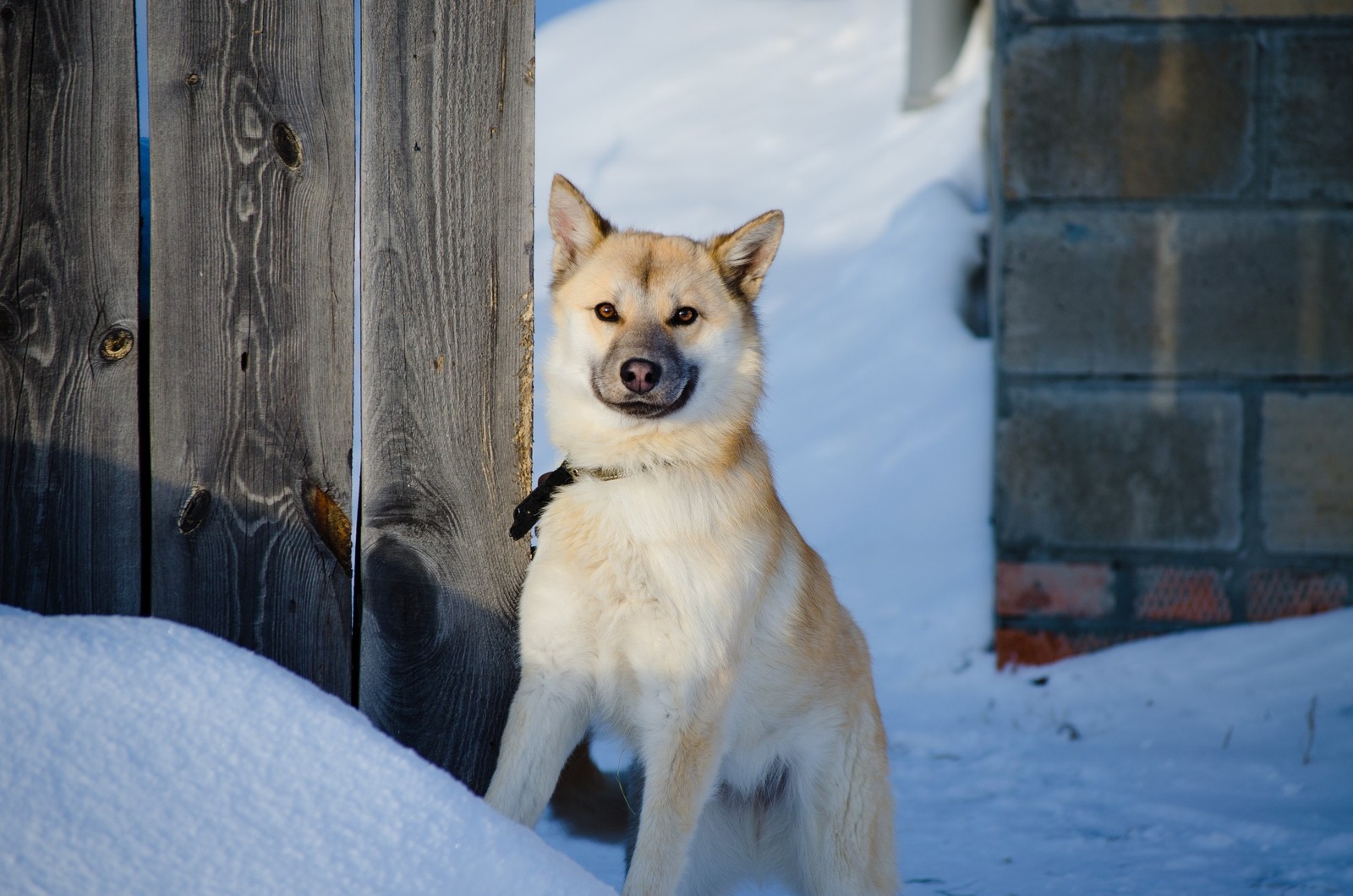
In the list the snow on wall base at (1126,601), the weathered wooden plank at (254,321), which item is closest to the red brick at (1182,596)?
the snow on wall base at (1126,601)

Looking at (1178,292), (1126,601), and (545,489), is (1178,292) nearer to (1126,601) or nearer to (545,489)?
(1126,601)

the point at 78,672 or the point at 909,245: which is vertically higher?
the point at 909,245

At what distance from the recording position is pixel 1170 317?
3.91 m

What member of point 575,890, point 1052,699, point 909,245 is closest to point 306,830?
point 575,890

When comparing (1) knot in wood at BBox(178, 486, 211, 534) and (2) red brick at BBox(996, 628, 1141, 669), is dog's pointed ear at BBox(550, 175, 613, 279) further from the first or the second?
(2) red brick at BBox(996, 628, 1141, 669)

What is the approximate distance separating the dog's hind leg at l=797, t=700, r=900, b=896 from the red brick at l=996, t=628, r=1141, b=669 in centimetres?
184

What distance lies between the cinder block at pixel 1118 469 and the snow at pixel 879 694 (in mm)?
406

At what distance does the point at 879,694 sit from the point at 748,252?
6.66 ft

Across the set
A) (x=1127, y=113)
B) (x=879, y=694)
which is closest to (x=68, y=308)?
(x=879, y=694)

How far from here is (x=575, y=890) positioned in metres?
1.52

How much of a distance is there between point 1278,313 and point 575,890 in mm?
3425

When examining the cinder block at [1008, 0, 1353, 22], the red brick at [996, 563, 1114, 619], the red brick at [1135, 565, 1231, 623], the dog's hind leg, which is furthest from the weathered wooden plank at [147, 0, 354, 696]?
the red brick at [1135, 565, 1231, 623]

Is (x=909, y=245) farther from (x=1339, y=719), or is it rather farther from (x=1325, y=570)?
(x=1339, y=719)

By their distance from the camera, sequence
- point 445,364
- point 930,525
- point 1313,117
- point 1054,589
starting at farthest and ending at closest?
1. point 930,525
2. point 1054,589
3. point 1313,117
4. point 445,364
